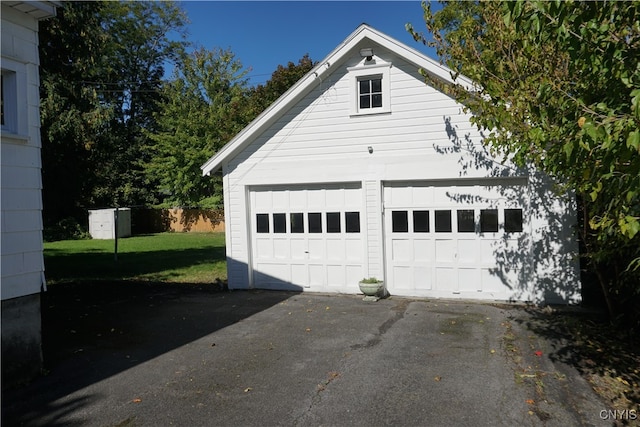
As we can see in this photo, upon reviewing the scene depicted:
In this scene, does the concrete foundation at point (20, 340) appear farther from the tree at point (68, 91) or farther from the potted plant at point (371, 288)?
the tree at point (68, 91)

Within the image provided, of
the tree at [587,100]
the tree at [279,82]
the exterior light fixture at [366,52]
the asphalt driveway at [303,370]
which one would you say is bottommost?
the asphalt driveway at [303,370]

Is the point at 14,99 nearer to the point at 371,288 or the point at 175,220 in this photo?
the point at 371,288

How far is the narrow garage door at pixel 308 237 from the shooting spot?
10.2 m

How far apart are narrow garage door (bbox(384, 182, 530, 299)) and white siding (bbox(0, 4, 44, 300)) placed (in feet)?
21.5

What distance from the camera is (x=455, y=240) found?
30.7ft

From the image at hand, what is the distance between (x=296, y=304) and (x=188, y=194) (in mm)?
25157

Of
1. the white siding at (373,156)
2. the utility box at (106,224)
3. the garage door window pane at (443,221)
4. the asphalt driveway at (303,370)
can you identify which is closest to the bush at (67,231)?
the utility box at (106,224)

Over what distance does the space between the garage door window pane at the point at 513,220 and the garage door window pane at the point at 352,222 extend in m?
3.05

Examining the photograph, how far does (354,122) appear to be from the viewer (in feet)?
32.8

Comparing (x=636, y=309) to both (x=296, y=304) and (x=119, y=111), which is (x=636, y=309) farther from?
(x=119, y=111)

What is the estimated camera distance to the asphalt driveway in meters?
4.53

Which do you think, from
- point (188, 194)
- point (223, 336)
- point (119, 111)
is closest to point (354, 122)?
point (223, 336)

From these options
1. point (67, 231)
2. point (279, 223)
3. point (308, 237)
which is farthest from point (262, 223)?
point (67, 231)

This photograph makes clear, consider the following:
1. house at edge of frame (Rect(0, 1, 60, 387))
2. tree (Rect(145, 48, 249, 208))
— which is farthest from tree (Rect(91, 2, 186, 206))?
house at edge of frame (Rect(0, 1, 60, 387))
